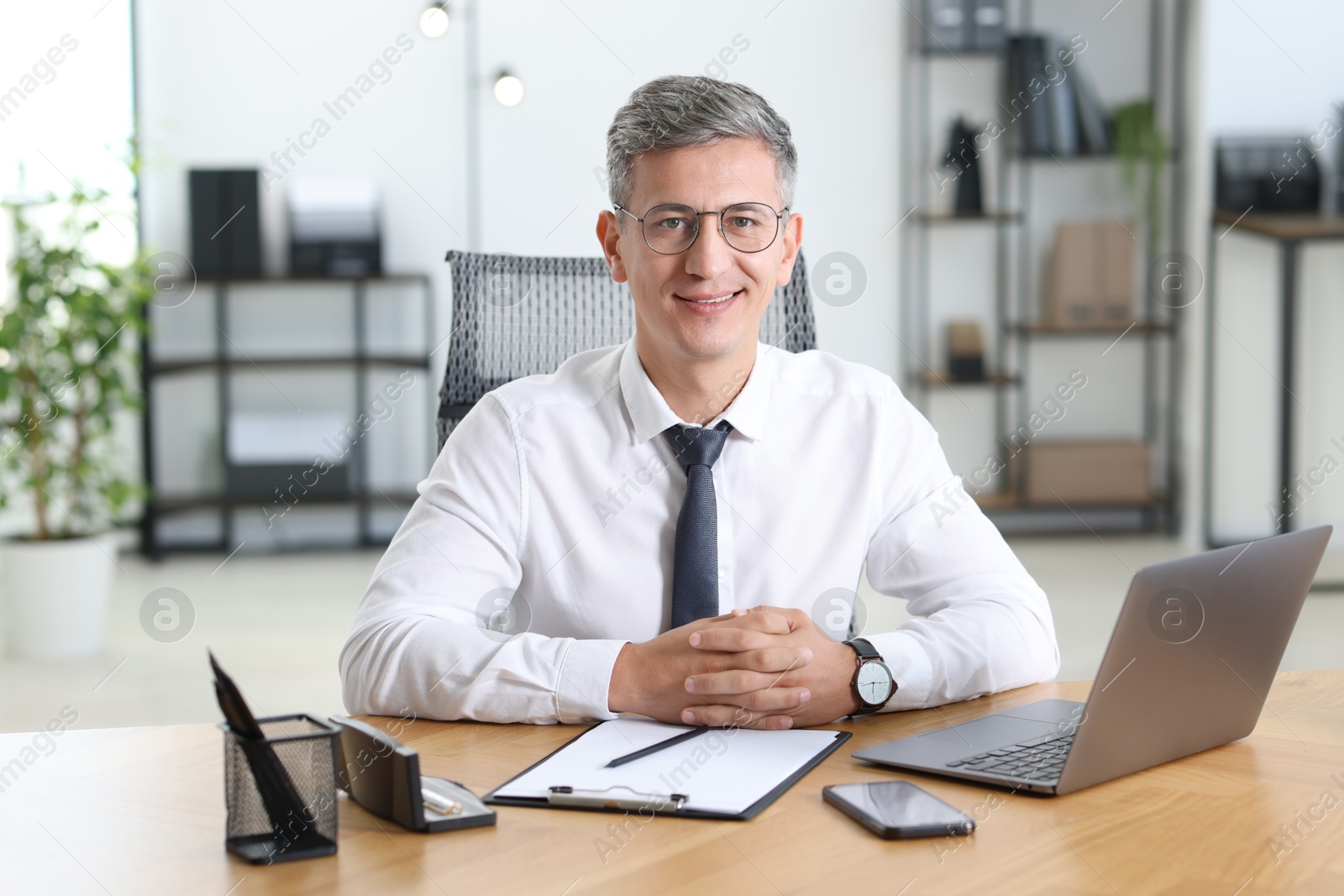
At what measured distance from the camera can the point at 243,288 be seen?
16.0 ft

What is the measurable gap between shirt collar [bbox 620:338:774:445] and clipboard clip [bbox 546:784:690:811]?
63 centimetres

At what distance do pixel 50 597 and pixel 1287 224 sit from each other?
403cm

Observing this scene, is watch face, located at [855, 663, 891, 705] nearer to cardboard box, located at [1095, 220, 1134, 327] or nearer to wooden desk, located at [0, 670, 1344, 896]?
wooden desk, located at [0, 670, 1344, 896]

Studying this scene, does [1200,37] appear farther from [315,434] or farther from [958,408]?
[315,434]

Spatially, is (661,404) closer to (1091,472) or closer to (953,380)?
(953,380)

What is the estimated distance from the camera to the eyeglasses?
149 centimetres

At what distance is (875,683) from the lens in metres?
1.24

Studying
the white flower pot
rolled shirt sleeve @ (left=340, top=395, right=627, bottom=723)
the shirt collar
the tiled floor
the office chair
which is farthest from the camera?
the white flower pot

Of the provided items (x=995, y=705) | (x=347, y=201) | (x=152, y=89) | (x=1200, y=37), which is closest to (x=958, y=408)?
(x=1200, y=37)

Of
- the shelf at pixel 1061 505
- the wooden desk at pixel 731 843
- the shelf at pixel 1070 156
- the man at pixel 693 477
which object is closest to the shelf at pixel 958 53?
the shelf at pixel 1070 156

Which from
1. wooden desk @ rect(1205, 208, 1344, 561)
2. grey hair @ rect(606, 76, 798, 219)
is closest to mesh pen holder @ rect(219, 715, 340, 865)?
grey hair @ rect(606, 76, 798, 219)

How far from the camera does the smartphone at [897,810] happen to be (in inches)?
36.3

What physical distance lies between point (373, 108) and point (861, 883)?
4349 millimetres

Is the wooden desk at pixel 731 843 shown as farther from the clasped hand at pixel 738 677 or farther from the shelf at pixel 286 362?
the shelf at pixel 286 362
